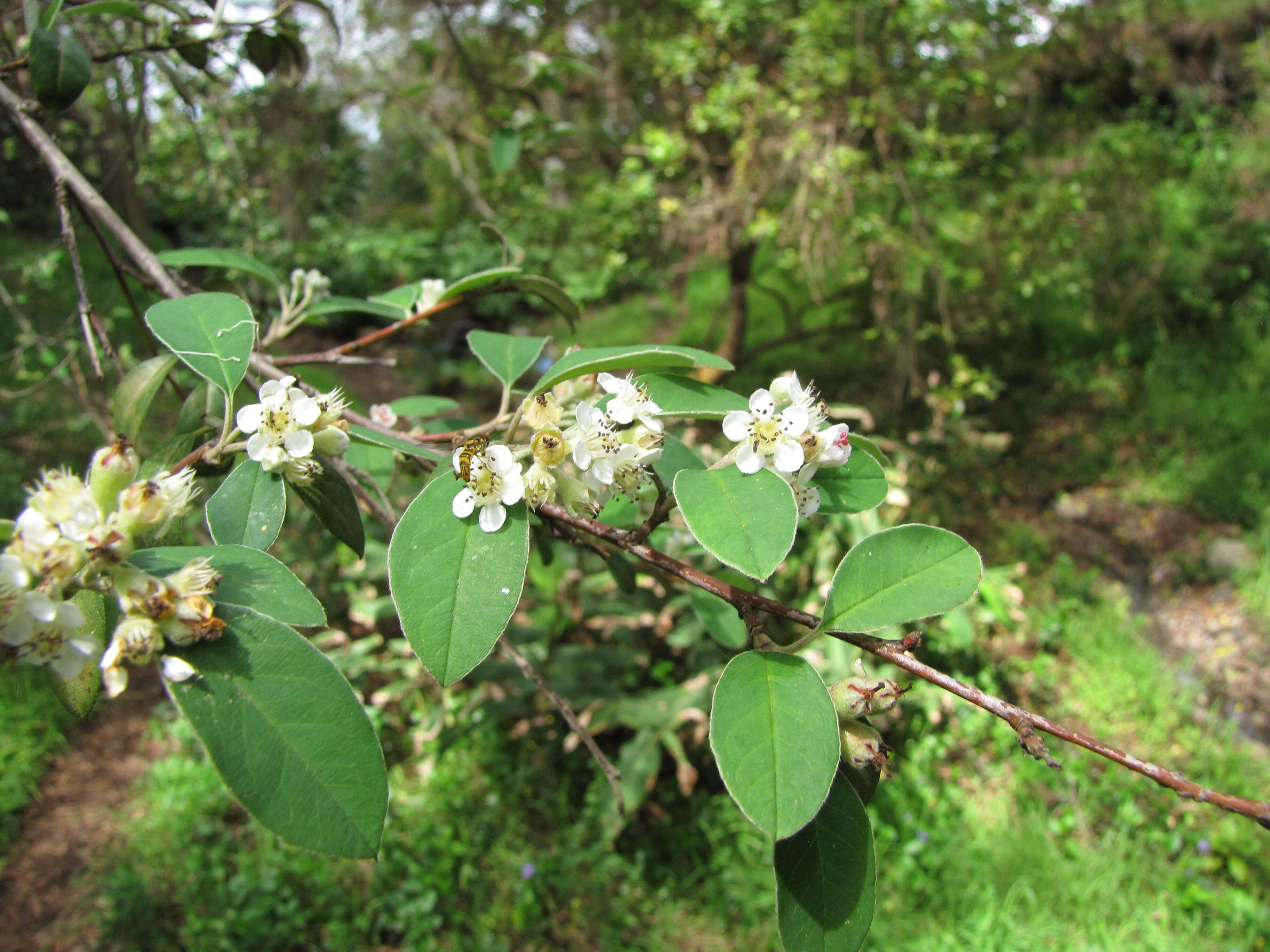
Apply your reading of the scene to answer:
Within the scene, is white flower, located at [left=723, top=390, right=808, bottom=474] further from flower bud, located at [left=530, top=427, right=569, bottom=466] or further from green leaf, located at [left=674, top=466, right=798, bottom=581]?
flower bud, located at [left=530, top=427, right=569, bottom=466]

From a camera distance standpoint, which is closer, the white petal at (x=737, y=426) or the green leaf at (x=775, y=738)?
the green leaf at (x=775, y=738)

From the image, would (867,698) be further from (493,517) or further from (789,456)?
(493,517)

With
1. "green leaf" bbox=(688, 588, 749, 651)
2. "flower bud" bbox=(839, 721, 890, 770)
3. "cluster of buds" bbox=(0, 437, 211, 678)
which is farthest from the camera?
"green leaf" bbox=(688, 588, 749, 651)

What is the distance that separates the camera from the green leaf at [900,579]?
49cm

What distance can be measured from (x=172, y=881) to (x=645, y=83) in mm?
4124

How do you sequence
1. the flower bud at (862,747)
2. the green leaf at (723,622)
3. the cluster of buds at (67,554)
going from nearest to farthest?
the cluster of buds at (67,554)
the flower bud at (862,747)
the green leaf at (723,622)

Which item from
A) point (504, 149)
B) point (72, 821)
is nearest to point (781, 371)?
point (504, 149)

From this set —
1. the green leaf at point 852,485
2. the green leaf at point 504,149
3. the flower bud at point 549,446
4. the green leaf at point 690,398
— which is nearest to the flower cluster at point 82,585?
the flower bud at point 549,446

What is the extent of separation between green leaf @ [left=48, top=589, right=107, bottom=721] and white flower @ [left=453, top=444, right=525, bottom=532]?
8.7 inches

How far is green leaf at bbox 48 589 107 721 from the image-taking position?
1.46 ft

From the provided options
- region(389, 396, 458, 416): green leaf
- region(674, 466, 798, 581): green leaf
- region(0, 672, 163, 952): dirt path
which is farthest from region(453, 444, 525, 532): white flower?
region(0, 672, 163, 952): dirt path

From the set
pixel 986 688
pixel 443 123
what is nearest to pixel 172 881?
pixel 443 123

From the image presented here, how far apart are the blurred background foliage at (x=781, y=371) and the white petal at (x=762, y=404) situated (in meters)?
0.46

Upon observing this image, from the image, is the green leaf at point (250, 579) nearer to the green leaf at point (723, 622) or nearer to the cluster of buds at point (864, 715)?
the cluster of buds at point (864, 715)
